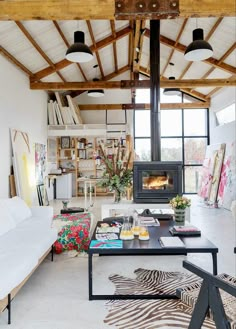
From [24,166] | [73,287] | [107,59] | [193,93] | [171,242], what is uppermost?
[107,59]

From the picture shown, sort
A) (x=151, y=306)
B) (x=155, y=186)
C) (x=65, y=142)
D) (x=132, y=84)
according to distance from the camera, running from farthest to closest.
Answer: (x=65, y=142), (x=132, y=84), (x=155, y=186), (x=151, y=306)

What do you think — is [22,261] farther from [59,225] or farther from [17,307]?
[59,225]

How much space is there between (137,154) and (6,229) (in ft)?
25.6

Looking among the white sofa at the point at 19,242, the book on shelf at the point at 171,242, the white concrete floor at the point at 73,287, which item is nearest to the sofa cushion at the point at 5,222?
the white sofa at the point at 19,242

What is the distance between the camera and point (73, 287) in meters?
2.92

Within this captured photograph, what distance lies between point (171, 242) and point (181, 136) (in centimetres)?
851

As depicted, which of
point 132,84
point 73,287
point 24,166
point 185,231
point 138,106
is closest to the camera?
point 73,287

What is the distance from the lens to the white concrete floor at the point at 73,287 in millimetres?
2300

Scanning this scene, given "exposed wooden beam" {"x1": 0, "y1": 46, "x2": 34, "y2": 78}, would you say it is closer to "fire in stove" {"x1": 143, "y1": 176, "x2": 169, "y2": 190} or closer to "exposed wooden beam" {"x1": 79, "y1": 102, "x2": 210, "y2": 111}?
"exposed wooden beam" {"x1": 79, "y1": 102, "x2": 210, "y2": 111}

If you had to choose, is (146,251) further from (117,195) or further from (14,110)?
(14,110)

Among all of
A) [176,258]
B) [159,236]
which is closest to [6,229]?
[159,236]

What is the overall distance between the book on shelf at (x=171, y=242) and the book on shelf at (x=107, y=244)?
0.42m

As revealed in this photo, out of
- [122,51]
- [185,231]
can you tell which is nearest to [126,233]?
[185,231]

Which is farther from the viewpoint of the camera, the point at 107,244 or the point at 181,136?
the point at 181,136
